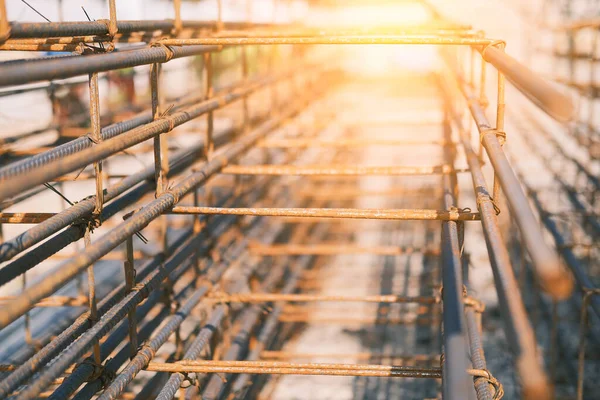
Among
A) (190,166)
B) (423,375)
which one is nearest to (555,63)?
(190,166)

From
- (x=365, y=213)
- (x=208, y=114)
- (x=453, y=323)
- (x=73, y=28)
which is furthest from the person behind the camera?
(x=208, y=114)

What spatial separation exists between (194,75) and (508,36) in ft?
55.9

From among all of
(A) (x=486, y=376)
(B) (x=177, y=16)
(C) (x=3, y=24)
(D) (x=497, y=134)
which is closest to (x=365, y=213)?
(D) (x=497, y=134)

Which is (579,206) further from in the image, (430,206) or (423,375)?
(423,375)

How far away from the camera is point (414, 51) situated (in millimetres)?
25562

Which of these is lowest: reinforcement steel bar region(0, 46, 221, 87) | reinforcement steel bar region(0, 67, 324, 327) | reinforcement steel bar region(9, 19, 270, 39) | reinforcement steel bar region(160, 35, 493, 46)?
reinforcement steel bar region(0, 67, 324, 327)

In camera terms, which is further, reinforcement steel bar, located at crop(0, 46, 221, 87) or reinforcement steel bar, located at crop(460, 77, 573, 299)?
reinforcement steel bar, located at crop(0, 46, 221, 87)

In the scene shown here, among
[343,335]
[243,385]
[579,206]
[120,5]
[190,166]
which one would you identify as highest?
[120,5]

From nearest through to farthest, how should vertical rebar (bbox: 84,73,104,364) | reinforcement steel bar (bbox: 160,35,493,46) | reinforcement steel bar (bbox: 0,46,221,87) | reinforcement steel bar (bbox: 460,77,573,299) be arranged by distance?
reinforcement steel bar (bbox: 460,77,573,299) → reinforcement steel bar (bbox: 0,46,221,87) → vertical rebar (bbox: 84,73,104,364) → reinforcement steel bar (bbox: 160,35,493,46)

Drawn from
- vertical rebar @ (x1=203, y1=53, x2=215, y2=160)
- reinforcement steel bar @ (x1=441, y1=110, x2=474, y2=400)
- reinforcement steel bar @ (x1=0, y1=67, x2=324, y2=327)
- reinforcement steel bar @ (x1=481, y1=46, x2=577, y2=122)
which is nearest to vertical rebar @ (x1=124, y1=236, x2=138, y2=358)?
reinforcement steel bar @ (x1=0, y1=67, x2=324, y2=327)

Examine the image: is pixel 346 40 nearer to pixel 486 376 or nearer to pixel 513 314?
pixel 486 376

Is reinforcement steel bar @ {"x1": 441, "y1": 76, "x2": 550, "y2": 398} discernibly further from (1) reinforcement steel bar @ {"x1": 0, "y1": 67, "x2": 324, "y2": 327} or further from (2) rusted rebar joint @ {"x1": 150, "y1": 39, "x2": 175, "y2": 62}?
(2) rusted rebar joint @ {"x1": 150, "y1": 39, "x2": 175, "y2": 62}

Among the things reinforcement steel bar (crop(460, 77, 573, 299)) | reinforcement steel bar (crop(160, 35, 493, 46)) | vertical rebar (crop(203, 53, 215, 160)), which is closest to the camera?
reinforcement steel bar (crop(460, 77, 573, 299))

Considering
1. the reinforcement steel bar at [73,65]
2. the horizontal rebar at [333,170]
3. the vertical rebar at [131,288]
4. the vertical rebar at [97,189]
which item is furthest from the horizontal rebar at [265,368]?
the horizontal rebar at [333,170]
